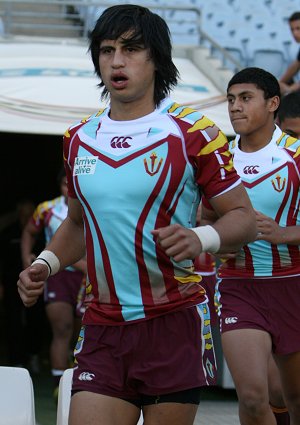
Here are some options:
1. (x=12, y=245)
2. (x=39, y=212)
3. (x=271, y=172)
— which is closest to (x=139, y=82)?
(x=271, y=172)

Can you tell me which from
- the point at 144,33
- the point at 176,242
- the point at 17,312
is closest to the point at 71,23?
the point at 17,312

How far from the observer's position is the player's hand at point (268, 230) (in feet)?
20.1

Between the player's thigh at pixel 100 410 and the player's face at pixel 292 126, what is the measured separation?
11.7 ft

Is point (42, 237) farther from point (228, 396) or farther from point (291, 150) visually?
point (291, 150)

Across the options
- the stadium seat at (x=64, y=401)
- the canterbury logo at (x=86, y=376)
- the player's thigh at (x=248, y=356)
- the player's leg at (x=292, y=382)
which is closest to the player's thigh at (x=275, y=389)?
the player's leg at (x=292, y=382)

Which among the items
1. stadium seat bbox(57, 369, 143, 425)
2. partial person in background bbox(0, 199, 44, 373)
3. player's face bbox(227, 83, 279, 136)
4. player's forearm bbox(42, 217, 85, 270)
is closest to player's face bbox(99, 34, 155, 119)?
player's forearm bbox(42, 217, 85, 270)

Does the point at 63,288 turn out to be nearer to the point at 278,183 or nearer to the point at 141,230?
the point at 278,183

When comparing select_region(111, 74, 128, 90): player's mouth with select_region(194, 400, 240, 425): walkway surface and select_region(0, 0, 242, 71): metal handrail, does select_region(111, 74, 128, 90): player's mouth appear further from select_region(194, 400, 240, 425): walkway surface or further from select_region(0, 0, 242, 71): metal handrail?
select_region(0, 0, 242, 71): metal handrail

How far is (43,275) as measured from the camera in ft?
15.4

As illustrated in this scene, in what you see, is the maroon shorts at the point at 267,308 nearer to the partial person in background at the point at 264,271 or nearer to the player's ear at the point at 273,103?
the partial person in background at the point at 264,271

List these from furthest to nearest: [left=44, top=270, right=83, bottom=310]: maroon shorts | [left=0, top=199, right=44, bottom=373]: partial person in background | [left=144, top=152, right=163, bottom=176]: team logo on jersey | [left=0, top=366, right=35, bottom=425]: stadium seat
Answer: [left=0, top=199, right=44, bottom=373]: partial person in background → [left=44, top=270, right=83, bottom=310]: maroon shorts → [left=0, top=366, right=35, bottom=425]: stadium seat → [left=144, top=152, right=163, bottom=176]: team logo on jersey

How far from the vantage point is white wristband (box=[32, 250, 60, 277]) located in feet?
15.8

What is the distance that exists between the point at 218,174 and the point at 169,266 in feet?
1.38

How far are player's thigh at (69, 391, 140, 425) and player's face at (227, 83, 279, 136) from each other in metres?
2.86
